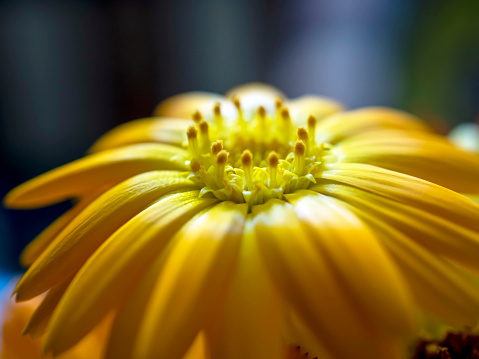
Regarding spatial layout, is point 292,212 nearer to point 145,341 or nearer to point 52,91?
point 145,341

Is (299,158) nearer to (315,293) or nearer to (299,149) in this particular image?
(299,149)

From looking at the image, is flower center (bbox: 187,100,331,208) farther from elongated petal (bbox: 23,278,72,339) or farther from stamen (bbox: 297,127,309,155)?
elongated petal (bbox: 23,278,72,339)

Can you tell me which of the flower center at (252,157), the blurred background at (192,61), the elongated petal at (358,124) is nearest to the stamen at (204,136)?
the flower center at (252,157)

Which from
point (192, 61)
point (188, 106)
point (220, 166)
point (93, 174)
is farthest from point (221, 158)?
point (192, 61)

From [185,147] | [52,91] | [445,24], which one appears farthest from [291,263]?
[52,91]

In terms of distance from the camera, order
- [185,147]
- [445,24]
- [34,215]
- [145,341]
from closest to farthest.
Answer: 1. [145,341]
2. [185,147]
3. [445,24]
4. [34,215]

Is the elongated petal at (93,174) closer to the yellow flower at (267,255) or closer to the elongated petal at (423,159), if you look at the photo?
the yellow flower at (267,255)

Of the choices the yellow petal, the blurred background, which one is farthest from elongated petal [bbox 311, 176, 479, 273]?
the blurred background
